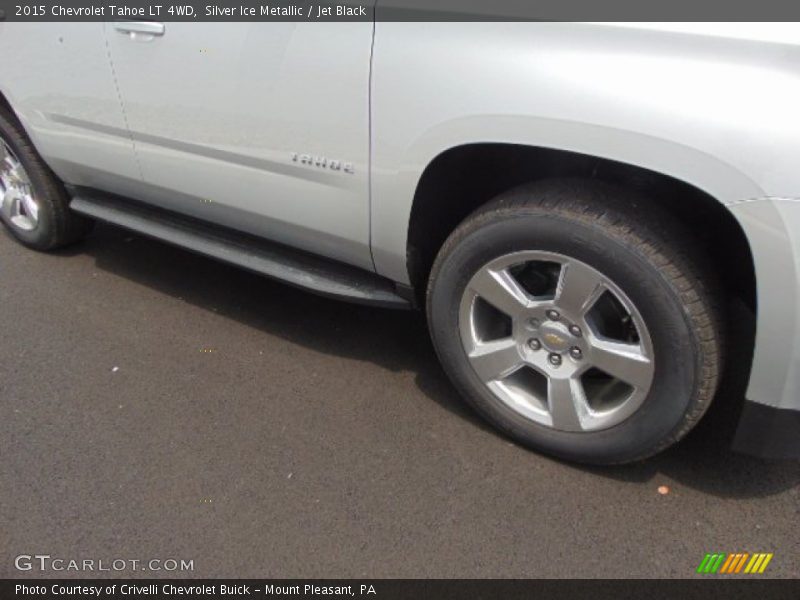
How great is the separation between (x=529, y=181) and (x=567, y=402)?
2.50 feet

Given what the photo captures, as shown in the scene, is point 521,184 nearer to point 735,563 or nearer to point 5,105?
point 735,563

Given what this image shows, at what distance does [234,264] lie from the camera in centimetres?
272

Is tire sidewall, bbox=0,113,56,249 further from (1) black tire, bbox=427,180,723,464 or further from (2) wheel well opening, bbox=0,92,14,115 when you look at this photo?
(1) black tire, bbox=427,180,723,464

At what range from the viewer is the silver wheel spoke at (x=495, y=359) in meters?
2.22

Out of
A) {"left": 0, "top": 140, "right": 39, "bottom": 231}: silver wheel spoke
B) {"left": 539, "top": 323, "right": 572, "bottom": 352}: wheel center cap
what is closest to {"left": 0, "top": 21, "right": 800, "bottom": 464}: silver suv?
{"left": 539, "top": 323, "right": 572, "bottom": 352}: wheel center cap

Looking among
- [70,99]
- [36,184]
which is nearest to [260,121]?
[70,99]

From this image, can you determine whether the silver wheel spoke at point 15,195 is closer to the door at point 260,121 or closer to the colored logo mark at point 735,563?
the door at point 260,121

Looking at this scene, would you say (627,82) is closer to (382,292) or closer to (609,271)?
(609,271)

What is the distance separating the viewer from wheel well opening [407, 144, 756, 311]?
1832 mm

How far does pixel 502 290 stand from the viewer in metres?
2.11

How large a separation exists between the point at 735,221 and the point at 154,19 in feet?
7.12

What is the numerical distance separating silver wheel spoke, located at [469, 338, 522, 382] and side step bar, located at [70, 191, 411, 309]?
37cm

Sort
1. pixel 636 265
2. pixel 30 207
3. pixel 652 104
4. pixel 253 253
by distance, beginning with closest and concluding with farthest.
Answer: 1. pixel 652 104
2. pixel 636 265
3. pixel 253 253
4. pixel 30 207
